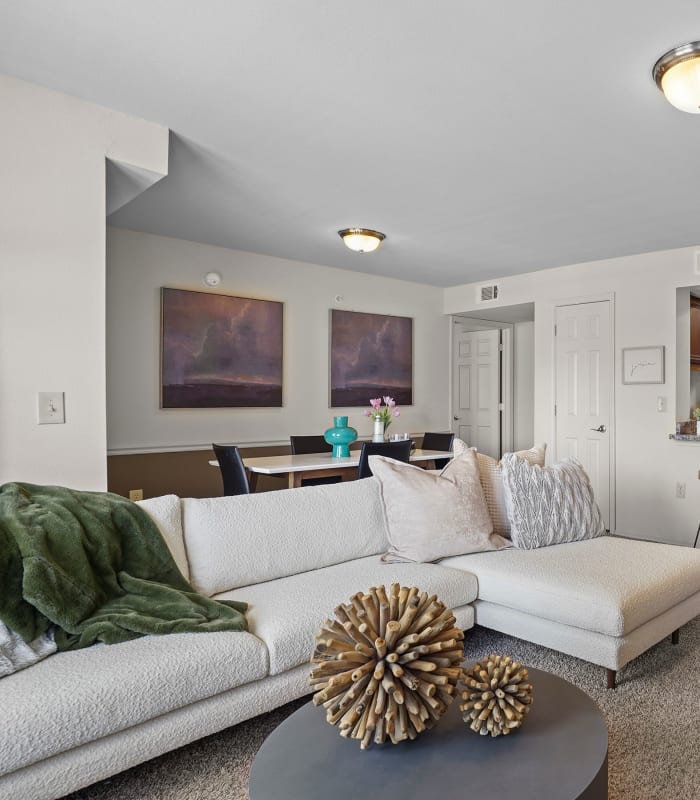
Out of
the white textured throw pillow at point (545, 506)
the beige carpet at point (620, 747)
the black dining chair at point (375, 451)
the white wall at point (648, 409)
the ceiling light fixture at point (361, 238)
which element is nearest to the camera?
the beige carpet at point (620, 747)

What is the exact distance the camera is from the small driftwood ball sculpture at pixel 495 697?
129cm

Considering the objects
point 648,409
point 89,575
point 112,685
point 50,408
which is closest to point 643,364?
point 648,409

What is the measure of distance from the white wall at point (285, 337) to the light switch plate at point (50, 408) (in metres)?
1.99

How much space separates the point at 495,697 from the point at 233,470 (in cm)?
263

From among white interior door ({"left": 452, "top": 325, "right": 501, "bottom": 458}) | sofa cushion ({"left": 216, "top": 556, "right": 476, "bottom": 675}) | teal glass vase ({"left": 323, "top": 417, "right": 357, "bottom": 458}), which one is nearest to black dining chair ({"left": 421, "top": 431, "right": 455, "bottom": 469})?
teal glass vase ({"left": 323, "top": 417, "right": 357, "bottom": 458})

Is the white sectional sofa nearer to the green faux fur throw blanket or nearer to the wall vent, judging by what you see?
the green faux fur throw blanket

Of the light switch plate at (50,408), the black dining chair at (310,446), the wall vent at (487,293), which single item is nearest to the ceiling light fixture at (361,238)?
the black dining chair at (310,446)

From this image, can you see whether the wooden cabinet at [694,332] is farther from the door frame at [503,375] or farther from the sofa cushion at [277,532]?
the sofa cushion at [277,532]

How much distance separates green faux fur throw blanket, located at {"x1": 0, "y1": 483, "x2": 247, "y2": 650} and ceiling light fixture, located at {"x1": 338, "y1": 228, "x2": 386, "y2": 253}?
2.95 m

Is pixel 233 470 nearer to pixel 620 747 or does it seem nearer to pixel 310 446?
pixel 310 446

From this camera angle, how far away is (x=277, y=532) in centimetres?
249

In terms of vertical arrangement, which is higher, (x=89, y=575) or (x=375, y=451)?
(x=375, y=451)

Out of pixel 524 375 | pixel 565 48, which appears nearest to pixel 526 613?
pixel 565 48

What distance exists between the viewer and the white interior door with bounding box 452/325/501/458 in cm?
705
